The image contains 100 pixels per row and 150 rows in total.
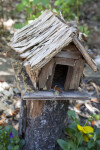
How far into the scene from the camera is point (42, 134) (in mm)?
2592

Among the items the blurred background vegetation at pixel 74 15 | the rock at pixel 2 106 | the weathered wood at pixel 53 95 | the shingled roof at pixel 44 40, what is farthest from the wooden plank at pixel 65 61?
the blurred background vegetation at pixel 74 15

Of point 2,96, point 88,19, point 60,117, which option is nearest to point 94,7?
point 88,19

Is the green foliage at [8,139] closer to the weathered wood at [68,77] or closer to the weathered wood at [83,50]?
the weathered wood at [68,77]

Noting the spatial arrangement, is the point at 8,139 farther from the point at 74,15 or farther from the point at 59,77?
the point at 74,15

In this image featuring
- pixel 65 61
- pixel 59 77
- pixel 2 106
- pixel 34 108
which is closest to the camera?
pixel 65 61

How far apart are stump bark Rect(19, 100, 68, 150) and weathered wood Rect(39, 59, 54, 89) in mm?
314

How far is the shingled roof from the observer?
191cm

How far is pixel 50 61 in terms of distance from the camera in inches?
80.4

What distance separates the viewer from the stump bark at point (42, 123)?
244cm

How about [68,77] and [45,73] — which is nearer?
[45,73]

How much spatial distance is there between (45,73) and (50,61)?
0.13 metres

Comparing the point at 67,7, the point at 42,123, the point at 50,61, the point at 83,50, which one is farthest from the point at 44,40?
the point at 67,7

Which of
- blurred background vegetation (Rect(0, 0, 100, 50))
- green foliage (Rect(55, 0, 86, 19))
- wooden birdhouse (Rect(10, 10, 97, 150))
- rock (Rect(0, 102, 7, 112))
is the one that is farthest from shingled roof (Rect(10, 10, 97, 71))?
blurred background vegetation (Rect(0, 0, 100, 50))

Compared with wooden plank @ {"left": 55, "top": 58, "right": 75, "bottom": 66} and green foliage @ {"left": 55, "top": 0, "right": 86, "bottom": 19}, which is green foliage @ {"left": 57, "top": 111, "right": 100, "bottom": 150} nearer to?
wooden plank @ {"left": 55, "top": 58, "right": 75, "bottom": 66}
